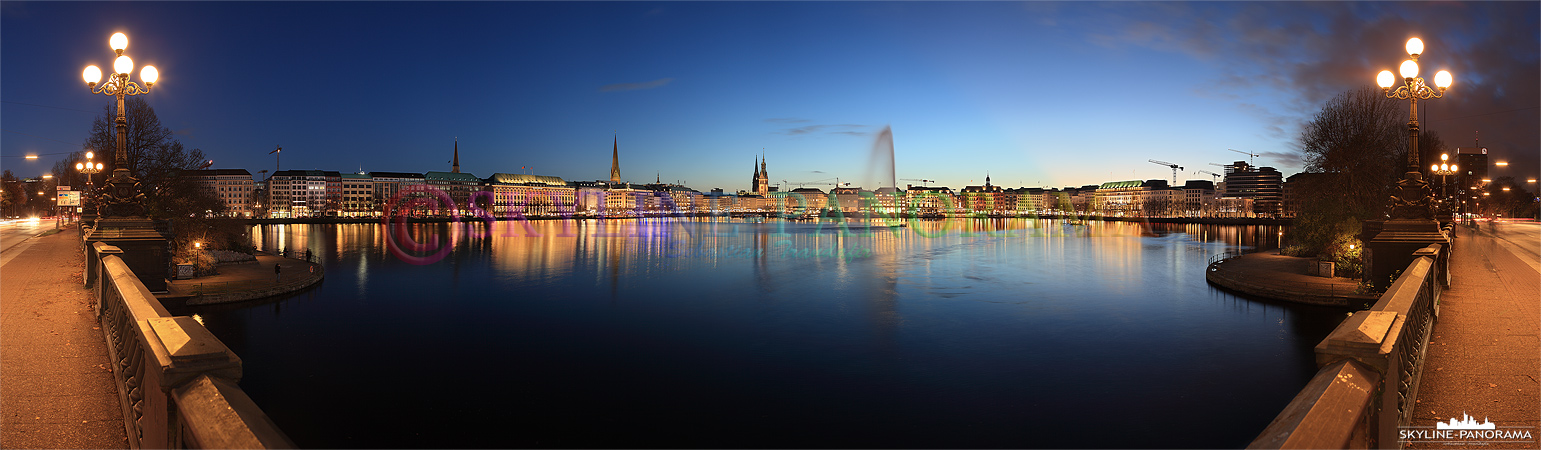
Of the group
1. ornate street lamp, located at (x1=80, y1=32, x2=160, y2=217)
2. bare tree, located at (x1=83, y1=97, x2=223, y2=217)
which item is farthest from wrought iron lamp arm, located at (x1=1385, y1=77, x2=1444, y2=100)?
bare tree, located at (x1=83, y1=97, x2=223, y2=217)

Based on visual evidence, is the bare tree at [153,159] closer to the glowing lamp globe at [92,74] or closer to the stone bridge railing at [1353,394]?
the glowing lamp globe at [92,74]

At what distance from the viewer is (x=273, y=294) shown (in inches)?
1145

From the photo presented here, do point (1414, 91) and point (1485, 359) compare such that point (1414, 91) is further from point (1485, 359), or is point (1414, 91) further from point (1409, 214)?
point (1485, 359)

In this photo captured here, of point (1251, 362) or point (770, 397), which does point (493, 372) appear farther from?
point (1251, 362)

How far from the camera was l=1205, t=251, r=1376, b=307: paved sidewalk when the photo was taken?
26381 mm

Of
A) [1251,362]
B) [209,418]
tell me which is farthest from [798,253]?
[209,418]

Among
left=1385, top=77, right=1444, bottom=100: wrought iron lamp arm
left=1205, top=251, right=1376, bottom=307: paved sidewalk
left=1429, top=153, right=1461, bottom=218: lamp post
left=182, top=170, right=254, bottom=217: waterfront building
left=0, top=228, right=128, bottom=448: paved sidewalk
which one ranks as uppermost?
left=182, top=170, right=254, bottom=217: waterfront building

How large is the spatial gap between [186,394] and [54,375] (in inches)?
319

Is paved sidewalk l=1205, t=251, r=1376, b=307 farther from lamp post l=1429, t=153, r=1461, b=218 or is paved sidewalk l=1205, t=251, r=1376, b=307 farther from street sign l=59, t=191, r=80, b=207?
street sign l=59, t=191, r=80, b=207

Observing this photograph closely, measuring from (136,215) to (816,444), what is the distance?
1804cm

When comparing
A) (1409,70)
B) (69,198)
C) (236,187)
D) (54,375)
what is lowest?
(54,375)

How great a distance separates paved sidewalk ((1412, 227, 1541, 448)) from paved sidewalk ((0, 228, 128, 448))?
51.1ft

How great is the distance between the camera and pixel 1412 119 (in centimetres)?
1586

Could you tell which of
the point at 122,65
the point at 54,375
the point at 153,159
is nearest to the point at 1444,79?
the point at 54,375
